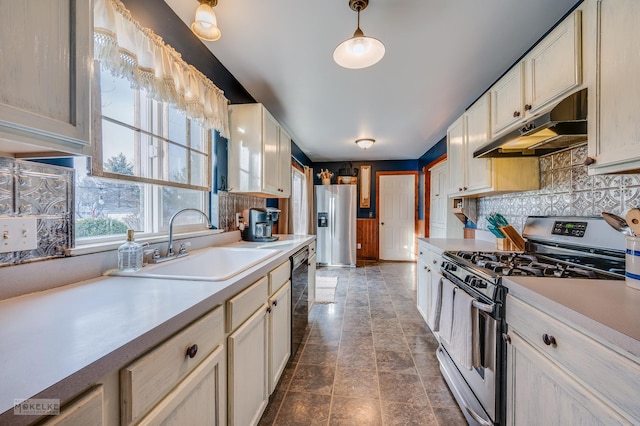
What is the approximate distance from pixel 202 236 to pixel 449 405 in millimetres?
1890

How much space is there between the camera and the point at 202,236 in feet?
5.93

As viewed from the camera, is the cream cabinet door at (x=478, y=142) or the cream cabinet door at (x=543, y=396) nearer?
the cream cabinet door at (x=543, y=396)

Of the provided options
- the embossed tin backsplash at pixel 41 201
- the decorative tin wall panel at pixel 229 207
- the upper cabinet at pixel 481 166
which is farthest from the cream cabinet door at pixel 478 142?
the embossed tin backsplash at pixel 41 201

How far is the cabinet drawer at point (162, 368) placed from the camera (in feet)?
1.83

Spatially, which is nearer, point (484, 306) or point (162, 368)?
point (162, 368)

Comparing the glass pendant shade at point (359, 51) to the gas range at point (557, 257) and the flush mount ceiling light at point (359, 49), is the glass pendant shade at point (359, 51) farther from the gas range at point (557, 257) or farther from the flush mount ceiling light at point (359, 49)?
Answer: the gas range at point (557, 257)

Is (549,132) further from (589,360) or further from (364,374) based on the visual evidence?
(364,374)

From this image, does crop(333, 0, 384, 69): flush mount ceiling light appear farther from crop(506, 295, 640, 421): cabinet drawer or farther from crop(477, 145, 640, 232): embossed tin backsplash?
crop(506, 295, 640, 421): cabinet drawer

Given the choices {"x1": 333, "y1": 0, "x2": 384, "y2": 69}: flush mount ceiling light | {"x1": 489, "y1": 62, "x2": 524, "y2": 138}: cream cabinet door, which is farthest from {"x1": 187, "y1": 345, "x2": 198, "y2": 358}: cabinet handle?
{"x1": 489, "y1": 62, "x2": 524, "y2": 138}: cream cabinet door

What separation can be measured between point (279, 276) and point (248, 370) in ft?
1.76

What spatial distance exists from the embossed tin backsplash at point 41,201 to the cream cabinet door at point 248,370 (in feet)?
2.39

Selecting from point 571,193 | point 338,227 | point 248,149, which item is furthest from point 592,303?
point 338,227

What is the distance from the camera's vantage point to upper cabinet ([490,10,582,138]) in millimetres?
1226

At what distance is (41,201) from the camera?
0.90 m
